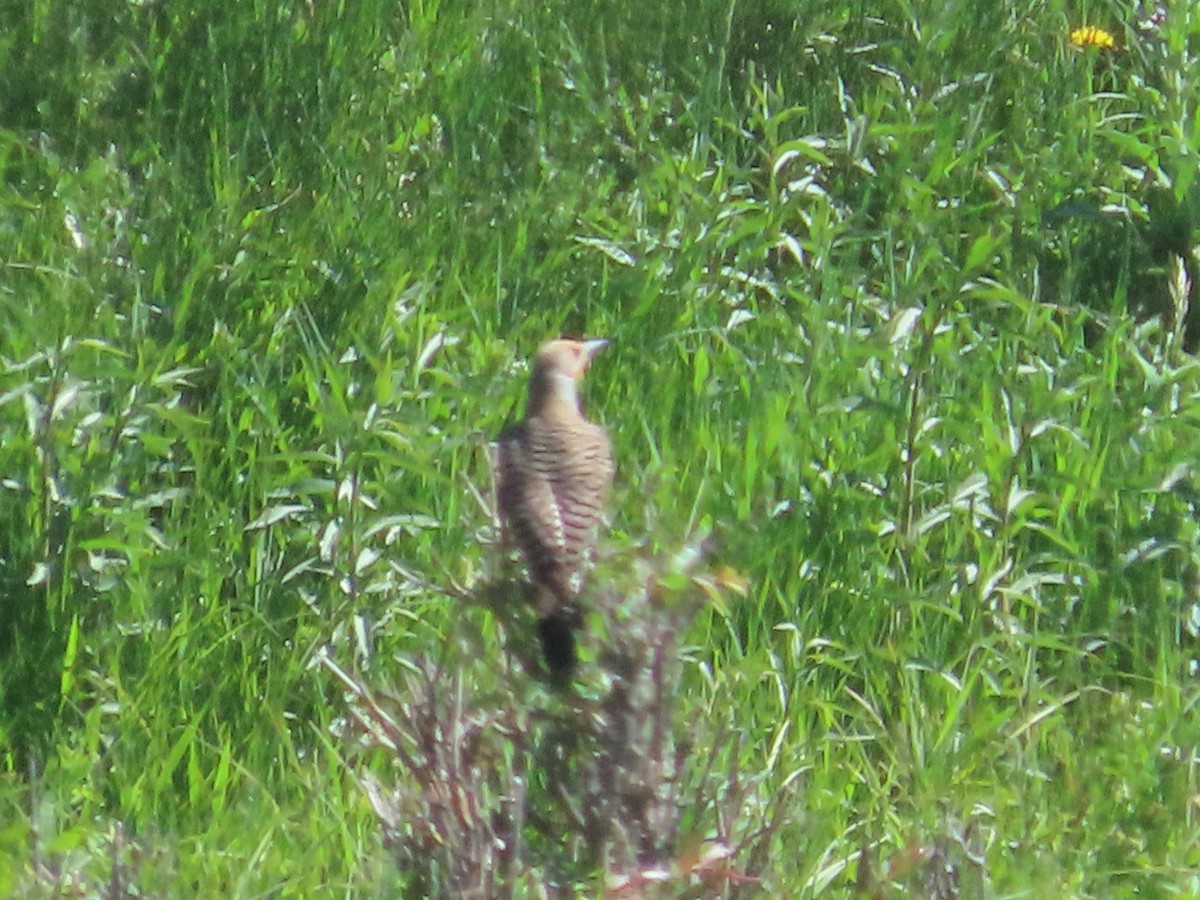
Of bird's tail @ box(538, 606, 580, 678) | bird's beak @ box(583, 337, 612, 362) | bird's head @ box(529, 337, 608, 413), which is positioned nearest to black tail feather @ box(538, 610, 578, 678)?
bird's tail @ box(538, 606, 580, 678)

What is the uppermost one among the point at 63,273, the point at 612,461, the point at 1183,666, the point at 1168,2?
the point at 1168,2

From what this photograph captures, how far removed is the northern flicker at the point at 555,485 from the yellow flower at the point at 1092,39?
2.46 meters

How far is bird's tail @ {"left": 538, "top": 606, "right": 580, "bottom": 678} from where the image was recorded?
9.66ft

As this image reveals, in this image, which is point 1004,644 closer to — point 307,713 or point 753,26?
point 307,713

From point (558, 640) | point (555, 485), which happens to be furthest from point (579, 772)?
point (555, 485)

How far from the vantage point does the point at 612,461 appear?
4223 millimetres

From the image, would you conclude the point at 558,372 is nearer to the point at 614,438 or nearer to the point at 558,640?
the point at 614,438

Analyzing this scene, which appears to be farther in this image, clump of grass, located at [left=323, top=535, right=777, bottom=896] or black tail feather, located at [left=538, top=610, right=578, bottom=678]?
black tail feather, located at [left=538, top=610, right=578, bottom=678]

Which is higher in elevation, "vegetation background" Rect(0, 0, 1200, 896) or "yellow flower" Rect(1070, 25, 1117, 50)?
"yellow flower" Rect(1070, 25, 1117, 50)

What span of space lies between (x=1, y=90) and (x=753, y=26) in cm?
234

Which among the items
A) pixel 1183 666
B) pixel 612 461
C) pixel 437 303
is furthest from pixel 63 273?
pixel 1183 666

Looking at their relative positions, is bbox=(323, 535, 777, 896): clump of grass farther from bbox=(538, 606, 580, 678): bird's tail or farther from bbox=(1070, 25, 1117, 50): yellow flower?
bbox=(1070, 25, 1117, 50): yellow flower

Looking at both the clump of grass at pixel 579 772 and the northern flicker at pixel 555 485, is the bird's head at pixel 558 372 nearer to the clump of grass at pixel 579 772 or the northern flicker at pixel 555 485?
the northern flicker at pixel 555 485

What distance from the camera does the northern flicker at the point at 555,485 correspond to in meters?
3.06
